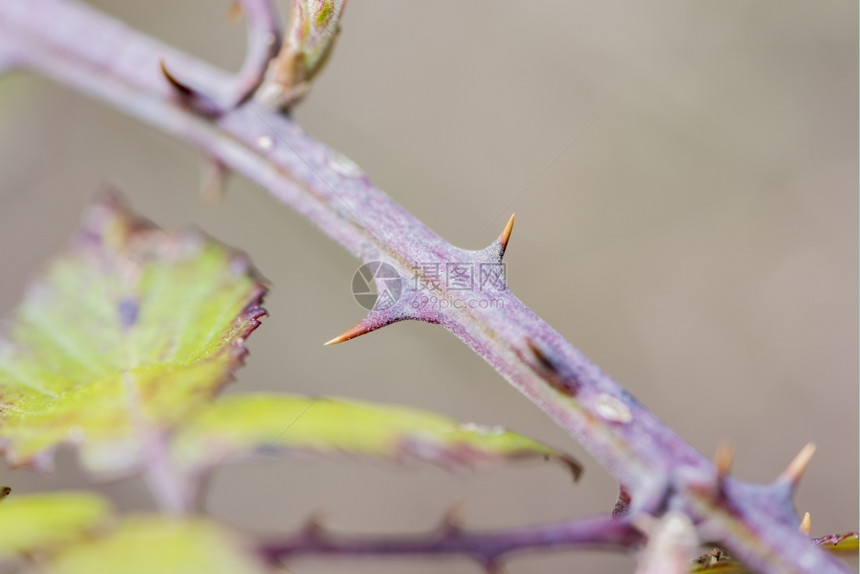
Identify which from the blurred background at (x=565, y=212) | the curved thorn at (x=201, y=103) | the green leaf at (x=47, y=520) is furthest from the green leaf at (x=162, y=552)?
the blurred background at (x=565, y=212)

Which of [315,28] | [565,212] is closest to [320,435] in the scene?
[315,28]

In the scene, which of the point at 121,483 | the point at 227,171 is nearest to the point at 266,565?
the point at 227,171

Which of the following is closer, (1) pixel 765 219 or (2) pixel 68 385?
(2) pixel 68 385

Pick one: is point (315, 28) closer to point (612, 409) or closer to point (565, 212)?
point (612, 409)

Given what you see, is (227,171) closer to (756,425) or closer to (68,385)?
(68,385)

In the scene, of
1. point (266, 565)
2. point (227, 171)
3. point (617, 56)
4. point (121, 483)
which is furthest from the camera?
→ point (617, 56)

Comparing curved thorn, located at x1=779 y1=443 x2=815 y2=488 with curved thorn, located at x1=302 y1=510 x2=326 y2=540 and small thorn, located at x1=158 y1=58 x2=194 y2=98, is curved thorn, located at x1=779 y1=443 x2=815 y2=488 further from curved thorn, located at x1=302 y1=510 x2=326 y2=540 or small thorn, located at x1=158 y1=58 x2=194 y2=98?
small thorn, located at x1=158 y1=58 x2=194 y2=98

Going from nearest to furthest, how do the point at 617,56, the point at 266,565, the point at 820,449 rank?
the point at 266,565 < the point at 820,449 < the point at 617,56

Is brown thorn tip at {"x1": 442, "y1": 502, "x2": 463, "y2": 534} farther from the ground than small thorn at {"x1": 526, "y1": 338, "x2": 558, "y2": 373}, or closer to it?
closer to it

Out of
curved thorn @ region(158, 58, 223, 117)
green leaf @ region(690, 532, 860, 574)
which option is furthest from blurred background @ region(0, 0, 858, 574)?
green leaf @ region(690, 532, 860, 574)
